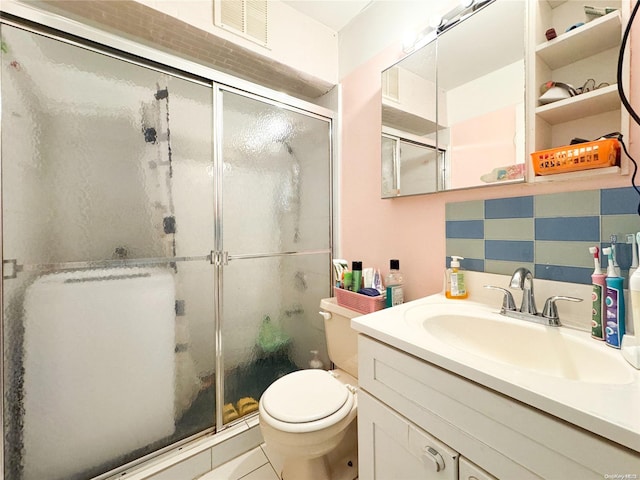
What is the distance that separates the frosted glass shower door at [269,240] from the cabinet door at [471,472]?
3.68 feet

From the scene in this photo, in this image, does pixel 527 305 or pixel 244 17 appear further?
pixel 244 17

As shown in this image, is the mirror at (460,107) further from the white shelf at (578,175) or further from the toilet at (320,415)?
the toilet at (320,415)

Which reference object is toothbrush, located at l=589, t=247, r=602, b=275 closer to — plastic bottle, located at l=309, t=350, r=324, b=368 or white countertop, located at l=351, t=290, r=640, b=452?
white countertop, located at l=351, t=290, r=640, b=452

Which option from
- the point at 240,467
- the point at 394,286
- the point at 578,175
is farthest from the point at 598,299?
the point at 240,467

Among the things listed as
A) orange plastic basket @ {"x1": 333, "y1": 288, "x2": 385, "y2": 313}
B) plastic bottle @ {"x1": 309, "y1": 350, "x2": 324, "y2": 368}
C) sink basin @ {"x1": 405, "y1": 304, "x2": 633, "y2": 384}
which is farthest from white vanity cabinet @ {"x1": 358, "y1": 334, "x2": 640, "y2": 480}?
plastic bottle @ {"x1": 309, "y1": 350, "x2": 324, "y2": 368}

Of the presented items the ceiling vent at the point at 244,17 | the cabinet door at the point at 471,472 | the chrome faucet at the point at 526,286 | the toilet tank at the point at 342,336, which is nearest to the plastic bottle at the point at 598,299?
the chrome faucet at the point at 526,286

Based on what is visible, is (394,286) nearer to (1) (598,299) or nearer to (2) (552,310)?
(2) (552,310)

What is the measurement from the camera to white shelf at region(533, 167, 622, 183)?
2.49ft

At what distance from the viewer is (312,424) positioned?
3.18 feet

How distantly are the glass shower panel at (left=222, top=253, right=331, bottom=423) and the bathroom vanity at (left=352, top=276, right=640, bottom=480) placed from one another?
792mm

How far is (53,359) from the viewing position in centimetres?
101

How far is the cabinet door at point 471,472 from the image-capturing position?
1.90 ft

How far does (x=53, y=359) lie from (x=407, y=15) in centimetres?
214

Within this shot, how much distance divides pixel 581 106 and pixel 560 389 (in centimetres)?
83
